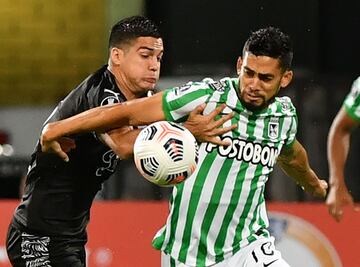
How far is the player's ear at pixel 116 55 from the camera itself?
536cm

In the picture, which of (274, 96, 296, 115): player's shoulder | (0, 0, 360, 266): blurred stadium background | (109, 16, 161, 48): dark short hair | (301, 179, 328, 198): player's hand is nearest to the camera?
(274, 96, 296, 115): player's shoulder

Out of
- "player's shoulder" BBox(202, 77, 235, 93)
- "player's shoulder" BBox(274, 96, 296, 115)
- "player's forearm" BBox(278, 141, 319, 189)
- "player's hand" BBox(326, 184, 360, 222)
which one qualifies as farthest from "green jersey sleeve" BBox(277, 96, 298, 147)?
"player's hand" BBox(326, 184, 360, 222)

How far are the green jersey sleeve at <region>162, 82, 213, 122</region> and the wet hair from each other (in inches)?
9.8

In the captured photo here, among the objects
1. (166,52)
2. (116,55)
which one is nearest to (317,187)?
(116,55)

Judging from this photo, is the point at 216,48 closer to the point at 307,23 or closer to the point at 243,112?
the point at 307,23

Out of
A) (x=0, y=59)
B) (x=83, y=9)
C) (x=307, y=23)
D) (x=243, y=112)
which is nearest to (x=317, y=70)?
(x=307, y=23)

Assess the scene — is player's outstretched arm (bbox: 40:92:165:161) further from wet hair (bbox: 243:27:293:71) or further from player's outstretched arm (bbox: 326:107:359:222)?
player's outstretched arm (bbox: 326:107:359:222)

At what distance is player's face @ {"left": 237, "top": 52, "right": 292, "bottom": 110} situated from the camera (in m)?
4.91

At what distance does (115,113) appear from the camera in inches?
192

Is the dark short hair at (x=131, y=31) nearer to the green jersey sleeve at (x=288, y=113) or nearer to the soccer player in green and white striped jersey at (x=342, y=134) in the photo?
the green jersey sleeve at (x=288, y=113)

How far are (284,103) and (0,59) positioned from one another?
121 inches

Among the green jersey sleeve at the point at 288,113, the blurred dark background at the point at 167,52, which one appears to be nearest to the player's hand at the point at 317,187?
the green jersey sleeve at the point at 288,113

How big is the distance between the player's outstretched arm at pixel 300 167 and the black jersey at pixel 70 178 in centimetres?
76

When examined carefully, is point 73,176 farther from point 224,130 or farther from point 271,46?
point 271,46
